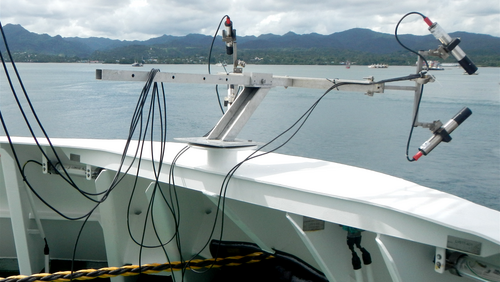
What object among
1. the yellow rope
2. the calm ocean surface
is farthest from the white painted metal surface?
the calm ocean surface

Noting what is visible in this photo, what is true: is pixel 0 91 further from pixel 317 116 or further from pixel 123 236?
pixel 123 236

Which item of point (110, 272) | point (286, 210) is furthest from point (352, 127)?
point (286, 210)

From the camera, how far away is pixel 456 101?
77.2 ft

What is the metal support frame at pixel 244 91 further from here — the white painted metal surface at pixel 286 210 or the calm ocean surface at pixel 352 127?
the calm ocean surface at pixel 352 127

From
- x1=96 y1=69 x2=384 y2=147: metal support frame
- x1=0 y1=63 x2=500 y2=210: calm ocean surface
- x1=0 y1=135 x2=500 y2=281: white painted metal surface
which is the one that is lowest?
x1=0 y1=63 x2=500 y2=210: calm ocean surface

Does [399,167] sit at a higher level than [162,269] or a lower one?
lower

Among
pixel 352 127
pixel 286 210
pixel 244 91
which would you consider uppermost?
pixel 244 91

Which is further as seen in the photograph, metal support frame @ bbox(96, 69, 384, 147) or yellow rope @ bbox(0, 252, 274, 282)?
yellow rope @ bbox(0, 252, 274, 282)

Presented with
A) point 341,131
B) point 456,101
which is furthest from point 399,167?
point 456,101

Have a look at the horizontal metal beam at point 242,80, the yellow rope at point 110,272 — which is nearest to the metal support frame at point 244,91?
the horizontal metal beam at point 242,80

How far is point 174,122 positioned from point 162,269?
14448mm

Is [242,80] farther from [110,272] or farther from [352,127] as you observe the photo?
[352,127]

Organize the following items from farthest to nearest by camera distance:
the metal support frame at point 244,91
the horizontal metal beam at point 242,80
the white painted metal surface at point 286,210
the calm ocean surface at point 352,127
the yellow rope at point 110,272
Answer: the calm ocean surface at point 352,127, the yellow rope at point 110,272, the metal support frame at point 244,91, the horizontal metal beam at point 242,80, the white painted metal surface at point 286,210

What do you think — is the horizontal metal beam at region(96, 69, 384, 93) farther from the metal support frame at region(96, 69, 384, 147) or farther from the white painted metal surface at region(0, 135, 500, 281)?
the white painted metal surface at region(0, 135, 500, 281)
